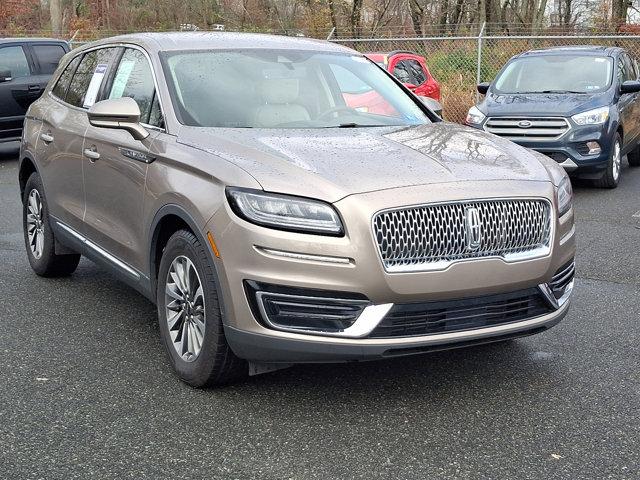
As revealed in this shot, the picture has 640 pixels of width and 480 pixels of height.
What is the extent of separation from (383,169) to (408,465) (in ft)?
4.27

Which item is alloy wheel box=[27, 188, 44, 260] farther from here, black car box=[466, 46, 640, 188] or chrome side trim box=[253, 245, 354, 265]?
black car box=[466, 46, 640, 188]

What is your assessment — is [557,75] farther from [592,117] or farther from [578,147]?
[578,147]

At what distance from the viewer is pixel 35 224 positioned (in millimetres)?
6520

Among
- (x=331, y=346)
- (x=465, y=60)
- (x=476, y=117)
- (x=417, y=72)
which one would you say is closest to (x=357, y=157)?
(x=331, y=346)

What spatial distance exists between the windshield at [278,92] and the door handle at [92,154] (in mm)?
703

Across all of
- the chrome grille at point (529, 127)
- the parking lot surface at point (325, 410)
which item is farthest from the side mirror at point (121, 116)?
the chrome grille at point (529, 127)

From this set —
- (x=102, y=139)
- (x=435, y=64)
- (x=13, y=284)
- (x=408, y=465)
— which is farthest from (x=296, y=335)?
(x=435, y=64)

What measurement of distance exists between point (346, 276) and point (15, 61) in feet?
41.0

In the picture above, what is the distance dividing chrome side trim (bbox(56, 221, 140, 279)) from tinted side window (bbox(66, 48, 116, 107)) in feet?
2.73

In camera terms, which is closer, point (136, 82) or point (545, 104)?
point (136, 82)

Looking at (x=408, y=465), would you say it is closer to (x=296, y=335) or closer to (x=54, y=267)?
(x=296, y=335)

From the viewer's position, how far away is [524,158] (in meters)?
4.40

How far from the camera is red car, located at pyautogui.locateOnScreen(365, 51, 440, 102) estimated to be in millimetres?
14266

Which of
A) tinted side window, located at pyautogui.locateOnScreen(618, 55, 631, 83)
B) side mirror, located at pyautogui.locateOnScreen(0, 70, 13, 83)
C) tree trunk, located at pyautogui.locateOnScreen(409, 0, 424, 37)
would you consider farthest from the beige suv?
tree trunk, located at pyautogui.locateOnScreen(409, 0, 424, 37)
